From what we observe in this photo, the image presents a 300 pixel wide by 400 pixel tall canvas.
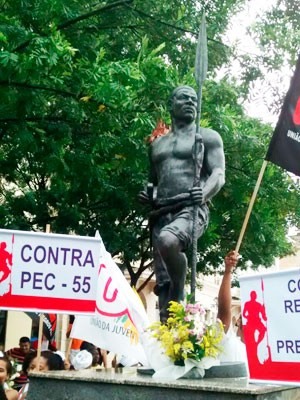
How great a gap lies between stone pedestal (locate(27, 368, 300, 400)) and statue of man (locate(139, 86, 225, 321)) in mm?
958

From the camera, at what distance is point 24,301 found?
5.30m

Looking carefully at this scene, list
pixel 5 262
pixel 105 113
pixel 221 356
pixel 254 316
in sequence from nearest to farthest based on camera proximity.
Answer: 1. pixel 254 316
2. pixel 5 262
3. pixel 221 356
4. pixel 105 113

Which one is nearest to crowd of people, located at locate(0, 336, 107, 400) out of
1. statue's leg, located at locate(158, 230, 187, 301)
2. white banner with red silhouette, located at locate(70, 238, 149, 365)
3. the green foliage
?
white banner with red silhouette, located at locate(70, 238, 149, 365)

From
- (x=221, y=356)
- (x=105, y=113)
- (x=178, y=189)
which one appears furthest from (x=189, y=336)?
(x=105, y=113)

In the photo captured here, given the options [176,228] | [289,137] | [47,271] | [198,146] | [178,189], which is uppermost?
[289,137]

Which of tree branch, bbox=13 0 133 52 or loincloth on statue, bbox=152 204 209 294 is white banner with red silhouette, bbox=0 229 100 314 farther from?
tree branch, bbox=13 0 133 52

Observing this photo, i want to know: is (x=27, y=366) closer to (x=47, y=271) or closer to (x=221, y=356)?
(x=47, y=271)

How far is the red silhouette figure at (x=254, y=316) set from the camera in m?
3.76

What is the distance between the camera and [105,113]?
31.7ft

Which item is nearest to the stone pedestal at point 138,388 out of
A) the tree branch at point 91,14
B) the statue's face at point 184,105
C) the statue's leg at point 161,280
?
the statue's leg at point 161,280

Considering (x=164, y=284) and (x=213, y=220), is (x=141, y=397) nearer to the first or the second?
(x=164, y=284)

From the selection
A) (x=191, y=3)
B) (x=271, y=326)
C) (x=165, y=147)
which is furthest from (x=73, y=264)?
(x=191, y=3)

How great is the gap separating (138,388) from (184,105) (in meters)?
2.59

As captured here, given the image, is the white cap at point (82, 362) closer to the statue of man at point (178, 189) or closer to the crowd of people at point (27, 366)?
the crowd of people at point (27, 366)
